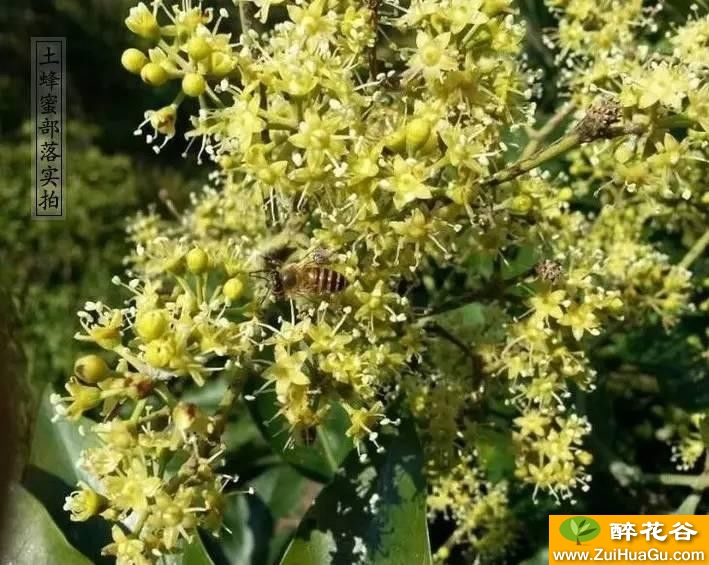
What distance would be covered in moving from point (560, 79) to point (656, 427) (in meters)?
0.74

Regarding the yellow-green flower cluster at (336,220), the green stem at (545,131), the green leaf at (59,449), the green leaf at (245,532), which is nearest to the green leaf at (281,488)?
the green leaf at (245,532)

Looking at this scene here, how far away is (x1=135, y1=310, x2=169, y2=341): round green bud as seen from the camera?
1.07 meters

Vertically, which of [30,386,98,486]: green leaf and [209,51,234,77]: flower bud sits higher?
[209,51,234,77]: flower bud

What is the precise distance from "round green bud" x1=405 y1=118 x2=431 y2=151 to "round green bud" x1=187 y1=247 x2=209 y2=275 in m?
0.28

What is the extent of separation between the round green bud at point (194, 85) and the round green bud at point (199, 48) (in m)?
0.02

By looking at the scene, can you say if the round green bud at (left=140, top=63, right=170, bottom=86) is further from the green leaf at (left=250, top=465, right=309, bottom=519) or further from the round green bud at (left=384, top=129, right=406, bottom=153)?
the green leaf at (left=250, top=465, right=309, bottom=519)

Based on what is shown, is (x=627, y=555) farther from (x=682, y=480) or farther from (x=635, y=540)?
(x=682, y=480)

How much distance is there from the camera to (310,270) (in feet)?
3.72

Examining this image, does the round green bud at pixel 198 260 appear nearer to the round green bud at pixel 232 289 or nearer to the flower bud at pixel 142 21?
the round green bud at pixel 232 289

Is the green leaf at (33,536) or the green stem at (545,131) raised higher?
the green stem at (545,131)

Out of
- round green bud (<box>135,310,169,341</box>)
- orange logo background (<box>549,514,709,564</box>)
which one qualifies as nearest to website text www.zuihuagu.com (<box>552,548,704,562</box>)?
orange logo background (<box>549,514,709,564</box>)

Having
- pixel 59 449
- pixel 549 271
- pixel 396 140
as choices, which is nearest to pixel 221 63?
pixel 396 140

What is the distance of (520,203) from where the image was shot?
125cm

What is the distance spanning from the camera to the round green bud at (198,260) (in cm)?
115
